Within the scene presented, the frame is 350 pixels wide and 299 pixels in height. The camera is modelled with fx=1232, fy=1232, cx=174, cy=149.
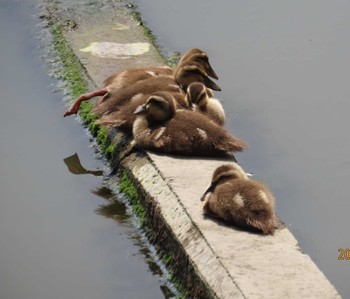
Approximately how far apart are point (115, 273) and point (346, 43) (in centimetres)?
492

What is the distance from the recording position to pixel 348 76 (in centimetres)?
1198

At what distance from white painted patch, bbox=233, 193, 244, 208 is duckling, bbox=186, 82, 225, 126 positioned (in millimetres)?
1940

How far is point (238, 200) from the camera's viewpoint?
8.43 meters

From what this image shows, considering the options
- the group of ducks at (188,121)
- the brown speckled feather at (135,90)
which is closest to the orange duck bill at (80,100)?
the group of ducks at (188,121)

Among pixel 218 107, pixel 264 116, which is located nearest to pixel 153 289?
pixel 218 107

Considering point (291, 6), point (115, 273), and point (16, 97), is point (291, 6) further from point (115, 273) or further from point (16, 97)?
point (115, 273)

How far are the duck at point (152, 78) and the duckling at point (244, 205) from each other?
2184 millimetres

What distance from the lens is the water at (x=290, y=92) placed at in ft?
31.0

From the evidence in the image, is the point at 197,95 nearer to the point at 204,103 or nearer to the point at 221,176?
the point at 204,103

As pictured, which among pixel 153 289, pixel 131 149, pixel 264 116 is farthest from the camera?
pixel 264 116

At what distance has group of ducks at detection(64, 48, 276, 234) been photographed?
845cm

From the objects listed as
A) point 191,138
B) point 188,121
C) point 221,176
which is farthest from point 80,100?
point 221,176

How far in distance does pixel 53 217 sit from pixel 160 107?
48.2 inches

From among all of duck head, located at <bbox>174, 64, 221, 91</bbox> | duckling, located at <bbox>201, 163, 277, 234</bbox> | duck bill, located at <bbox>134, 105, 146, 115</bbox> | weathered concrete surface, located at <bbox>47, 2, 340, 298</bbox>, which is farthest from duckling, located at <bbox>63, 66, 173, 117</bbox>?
duckling, located at <bbox>201, 163, 277, 234</bbox>
